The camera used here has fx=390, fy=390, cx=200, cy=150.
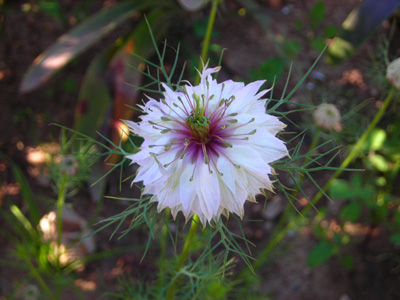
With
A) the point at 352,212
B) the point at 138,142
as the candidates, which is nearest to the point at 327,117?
the point at 352,212

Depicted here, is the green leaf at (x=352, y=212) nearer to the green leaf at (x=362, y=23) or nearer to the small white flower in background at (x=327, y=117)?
the small white flower in background at (x=327, y=117)

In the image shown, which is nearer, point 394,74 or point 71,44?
point 394,74

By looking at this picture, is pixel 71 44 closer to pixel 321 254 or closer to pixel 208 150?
pixel 208 150

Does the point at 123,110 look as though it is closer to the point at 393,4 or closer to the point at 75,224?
the point at 75,224

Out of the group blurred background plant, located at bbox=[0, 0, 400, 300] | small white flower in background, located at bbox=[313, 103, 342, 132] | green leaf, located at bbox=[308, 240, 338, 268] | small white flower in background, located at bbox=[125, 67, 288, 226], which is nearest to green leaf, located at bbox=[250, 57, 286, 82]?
blurred background plant, located at bbox=[0, 0, 400, 300]

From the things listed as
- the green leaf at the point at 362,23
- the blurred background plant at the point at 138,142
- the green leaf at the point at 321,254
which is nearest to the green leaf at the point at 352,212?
the blurred background plant at the point at 138,142

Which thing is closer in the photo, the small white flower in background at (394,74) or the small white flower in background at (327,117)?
the small white flower in background at (394,74)
